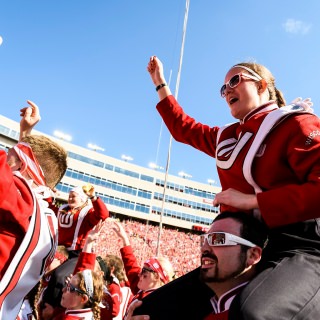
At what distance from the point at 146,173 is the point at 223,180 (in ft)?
204

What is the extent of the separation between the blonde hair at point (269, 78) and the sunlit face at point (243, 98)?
0.09 m

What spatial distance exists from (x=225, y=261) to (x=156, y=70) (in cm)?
191

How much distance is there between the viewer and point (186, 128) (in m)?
2.82

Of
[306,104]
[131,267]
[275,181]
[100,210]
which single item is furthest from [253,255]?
[100,210]

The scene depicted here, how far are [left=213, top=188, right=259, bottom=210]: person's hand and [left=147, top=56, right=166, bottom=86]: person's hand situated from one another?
1487mm

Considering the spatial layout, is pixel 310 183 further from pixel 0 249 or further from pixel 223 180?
pixel 0 249

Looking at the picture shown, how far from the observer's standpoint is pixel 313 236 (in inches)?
71.4

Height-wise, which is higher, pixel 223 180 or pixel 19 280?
pixel 223 180

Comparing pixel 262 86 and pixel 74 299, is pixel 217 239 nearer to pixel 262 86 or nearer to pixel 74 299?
pixel 262 86

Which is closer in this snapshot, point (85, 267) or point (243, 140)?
point (243, 140)

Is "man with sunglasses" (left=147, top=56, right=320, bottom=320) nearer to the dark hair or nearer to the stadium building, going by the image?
the dark hair

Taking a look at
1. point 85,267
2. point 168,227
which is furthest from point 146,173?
point 85,267

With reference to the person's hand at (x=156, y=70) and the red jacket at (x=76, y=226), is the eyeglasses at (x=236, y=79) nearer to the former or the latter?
the person's hand at (x=156, y=70)

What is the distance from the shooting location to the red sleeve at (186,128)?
2752mm
